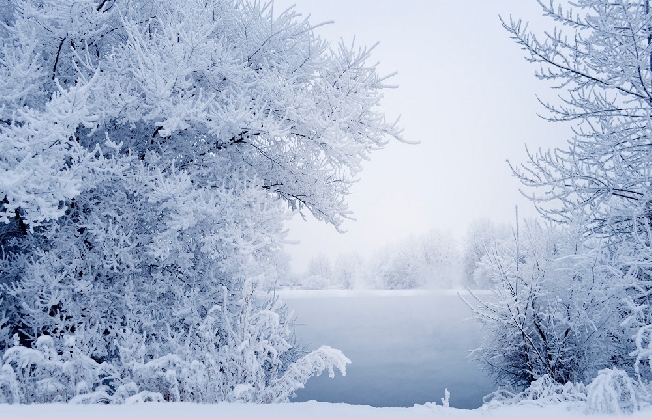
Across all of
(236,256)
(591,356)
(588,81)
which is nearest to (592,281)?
(591,356)

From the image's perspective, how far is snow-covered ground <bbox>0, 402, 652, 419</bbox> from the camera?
2643mm

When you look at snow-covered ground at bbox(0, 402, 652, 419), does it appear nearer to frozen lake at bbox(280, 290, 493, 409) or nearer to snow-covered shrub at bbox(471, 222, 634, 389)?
frozen lake at bbox(280, 290, 493, 409)

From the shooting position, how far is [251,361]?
353 cm

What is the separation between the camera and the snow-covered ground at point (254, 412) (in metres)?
2.64

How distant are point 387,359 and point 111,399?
2045 cm

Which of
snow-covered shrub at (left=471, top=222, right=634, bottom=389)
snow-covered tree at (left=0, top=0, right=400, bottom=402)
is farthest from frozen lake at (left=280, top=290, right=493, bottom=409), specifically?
snow-covered shrub at (left=471, top=222, right=634, bottom=389)

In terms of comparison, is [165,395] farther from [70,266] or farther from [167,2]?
[167,2]

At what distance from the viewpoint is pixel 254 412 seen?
2771 millimetres

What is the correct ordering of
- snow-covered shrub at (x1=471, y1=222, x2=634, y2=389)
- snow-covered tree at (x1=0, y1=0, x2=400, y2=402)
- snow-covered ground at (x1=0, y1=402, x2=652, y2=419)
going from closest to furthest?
1. snow-covered ground at (x1=0, y1=402, x2=652, y2=419)
2. snow-covered tree at (x1=0, y1=0, x2=400, y2=402)
3. snow-covered shrub at (x1=471, y1=222, x2=634, y2=389)

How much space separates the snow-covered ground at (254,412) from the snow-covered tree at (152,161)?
2.71 feet

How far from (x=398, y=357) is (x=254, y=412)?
70.0ft

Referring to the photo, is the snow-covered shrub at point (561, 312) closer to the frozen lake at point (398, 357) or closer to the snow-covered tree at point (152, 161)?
the frozen lake at point (398, 357)

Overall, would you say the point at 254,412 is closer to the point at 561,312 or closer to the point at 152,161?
the point at 152,161

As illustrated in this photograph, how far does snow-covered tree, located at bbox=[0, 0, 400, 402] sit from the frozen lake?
2.61m
